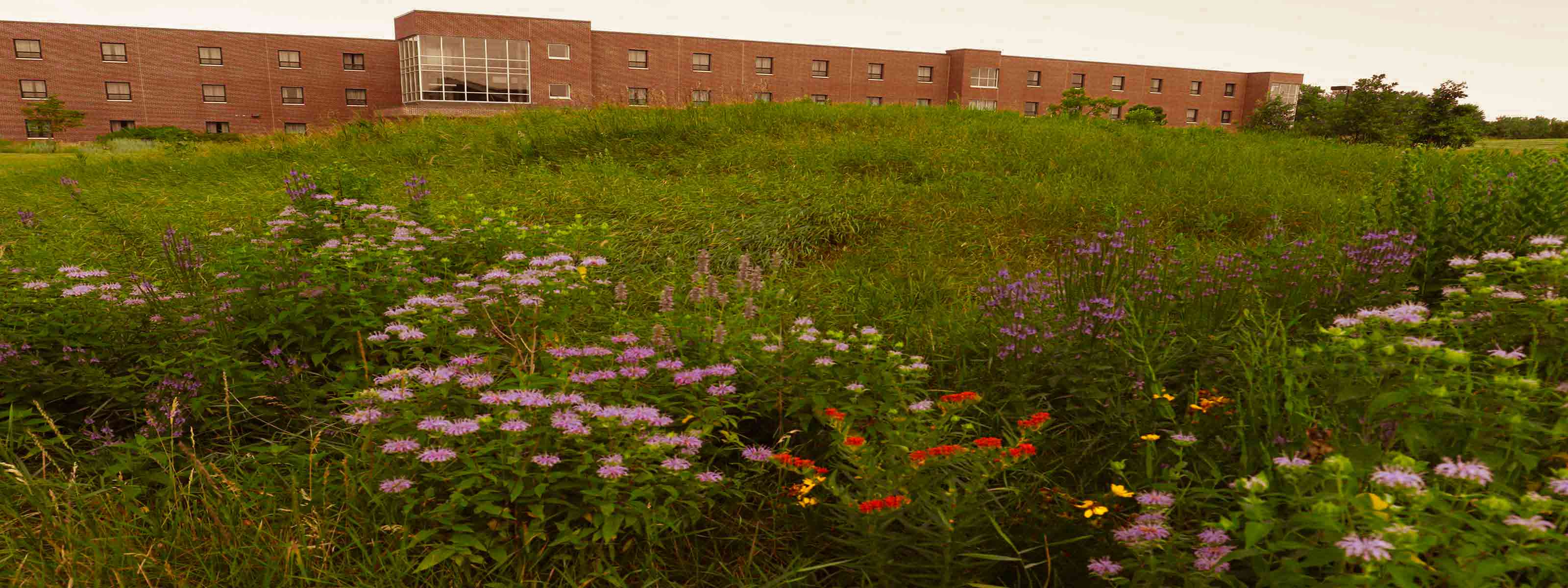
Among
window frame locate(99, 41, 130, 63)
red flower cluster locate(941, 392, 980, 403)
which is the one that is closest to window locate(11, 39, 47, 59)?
window frame locate(99, 41, 130, 63)

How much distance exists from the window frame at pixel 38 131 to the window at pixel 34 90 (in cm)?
129

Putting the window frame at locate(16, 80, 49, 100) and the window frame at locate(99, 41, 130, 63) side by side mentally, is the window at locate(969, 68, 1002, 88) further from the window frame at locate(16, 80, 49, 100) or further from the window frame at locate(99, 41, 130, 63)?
the window frame at locate(16, 80, 49, 100)

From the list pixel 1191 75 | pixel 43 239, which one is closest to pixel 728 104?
pixel 43 239

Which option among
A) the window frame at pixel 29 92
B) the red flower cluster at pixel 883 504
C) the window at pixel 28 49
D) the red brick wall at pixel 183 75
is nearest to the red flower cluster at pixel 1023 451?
the red flower cluster at pixel 883 504

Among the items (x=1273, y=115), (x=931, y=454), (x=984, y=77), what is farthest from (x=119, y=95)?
(x=1273, y=115)

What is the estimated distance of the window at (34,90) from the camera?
132 feet

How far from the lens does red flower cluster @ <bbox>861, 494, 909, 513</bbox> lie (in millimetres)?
1779

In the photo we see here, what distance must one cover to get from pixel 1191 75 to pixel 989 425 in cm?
6127

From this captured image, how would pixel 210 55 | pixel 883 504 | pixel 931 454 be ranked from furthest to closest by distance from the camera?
pixel 210 55
pixel 931 454
pixel 883 504

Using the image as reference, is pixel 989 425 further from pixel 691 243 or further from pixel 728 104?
pixel 728 104

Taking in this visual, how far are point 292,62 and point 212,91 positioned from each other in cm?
424

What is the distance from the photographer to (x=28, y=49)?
130 ft

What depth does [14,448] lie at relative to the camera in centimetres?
268

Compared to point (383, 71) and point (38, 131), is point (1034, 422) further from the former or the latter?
point (38, 131)
